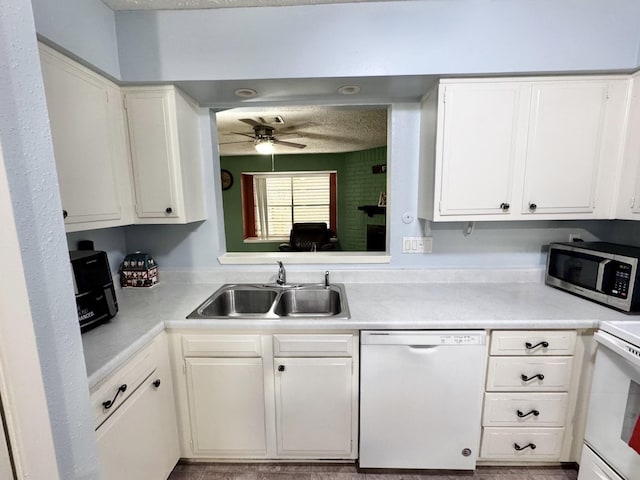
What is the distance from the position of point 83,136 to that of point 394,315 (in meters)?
1.71

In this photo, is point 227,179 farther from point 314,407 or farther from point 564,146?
point 564,146

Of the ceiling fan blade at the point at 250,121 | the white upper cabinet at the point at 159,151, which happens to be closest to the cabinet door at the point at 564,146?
the white upper cabinet at the point at 159,151

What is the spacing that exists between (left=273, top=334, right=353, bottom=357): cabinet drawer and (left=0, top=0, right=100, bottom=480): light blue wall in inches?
32.7

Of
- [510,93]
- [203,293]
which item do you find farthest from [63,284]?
[510,93]

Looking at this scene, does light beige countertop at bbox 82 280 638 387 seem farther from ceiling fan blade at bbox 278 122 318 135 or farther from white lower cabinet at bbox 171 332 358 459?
ceiling fan blade at bbox 278 122 318 135

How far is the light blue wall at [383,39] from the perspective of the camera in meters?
1.42

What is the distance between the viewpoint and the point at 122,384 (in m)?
1.11

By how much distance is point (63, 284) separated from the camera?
2.00 feet

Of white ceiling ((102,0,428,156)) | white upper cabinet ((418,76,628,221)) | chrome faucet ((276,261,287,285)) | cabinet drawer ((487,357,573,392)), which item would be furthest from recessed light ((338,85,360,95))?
cabinet drawer ((487,357,573,392))

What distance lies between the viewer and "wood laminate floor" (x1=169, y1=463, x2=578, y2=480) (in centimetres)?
152

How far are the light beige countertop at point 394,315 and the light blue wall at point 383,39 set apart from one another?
120 cm

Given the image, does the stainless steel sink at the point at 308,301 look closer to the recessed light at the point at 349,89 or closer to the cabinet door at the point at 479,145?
the cabinet door at the point at 479,145

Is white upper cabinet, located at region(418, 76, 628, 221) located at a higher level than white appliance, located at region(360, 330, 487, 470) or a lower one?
higher

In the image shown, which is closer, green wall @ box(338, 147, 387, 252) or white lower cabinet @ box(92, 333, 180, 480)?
white lower cabinet @ box(92, 333, 180, 480)
